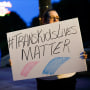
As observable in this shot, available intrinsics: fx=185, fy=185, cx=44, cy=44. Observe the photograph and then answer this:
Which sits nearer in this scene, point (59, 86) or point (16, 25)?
point (59, 86)

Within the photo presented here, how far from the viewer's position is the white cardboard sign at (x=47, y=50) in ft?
6.97

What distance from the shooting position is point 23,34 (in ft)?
7.40

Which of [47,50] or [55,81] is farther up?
[47,50]

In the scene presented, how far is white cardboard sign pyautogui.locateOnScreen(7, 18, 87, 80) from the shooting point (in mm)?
2123

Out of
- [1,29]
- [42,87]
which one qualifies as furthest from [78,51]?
[1,29]

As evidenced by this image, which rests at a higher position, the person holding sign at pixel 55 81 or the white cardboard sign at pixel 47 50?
the white cardboard sign at pixel 47 50

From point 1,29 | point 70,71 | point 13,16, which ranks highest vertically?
point 13,16

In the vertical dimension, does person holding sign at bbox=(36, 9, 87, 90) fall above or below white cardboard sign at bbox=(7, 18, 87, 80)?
below

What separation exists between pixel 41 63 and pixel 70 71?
0.35 m

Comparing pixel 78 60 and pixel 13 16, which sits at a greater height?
pixel 13 16

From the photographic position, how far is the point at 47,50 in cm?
218

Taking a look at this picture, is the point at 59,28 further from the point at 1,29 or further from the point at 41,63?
the point at 1,29

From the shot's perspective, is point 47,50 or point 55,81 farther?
point 47,50

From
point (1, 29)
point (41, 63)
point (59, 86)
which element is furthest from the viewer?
point (1, 29)
